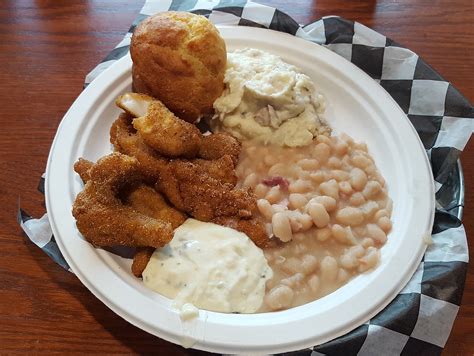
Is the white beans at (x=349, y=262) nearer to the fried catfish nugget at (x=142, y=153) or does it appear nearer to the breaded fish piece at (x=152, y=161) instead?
the breaded fish piece at (x=152, y=161)

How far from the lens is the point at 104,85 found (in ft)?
6.35

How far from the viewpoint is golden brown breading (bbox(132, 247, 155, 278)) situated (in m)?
1.50

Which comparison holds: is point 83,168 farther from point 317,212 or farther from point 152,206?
point 317,212

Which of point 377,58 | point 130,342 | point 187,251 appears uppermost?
point 377,58

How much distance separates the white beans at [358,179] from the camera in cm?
171

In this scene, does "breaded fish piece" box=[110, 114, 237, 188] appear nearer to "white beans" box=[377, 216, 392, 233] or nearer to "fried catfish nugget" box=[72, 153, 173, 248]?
"fried catfish nugget" box=[72, 153, 173, 248]

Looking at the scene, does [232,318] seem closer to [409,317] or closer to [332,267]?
[332,267]

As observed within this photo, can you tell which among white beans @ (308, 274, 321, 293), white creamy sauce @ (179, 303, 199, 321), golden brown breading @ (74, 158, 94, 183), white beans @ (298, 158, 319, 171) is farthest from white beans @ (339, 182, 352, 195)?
golden brown breading @ (74, 158, 94, 183)

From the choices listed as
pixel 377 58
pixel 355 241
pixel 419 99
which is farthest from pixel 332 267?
pixel 377 58

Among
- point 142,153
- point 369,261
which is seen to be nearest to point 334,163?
point 369,261

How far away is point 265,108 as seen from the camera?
1.82 m

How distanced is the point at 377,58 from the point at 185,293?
1.18 meters

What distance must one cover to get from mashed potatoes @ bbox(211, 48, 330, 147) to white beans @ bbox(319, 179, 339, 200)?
0.63 feet

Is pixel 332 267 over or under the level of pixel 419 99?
under
